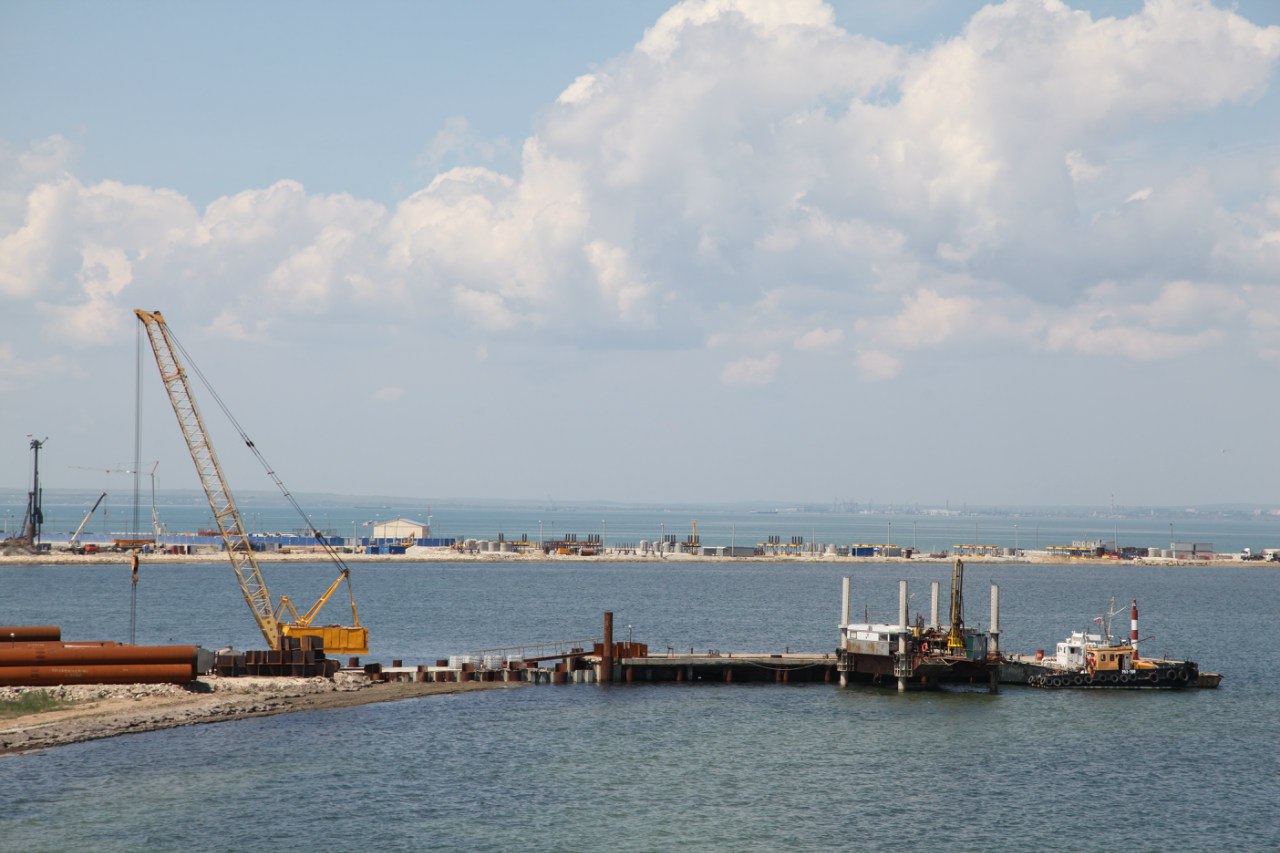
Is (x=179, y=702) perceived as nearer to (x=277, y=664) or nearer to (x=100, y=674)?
(x=100, y=674)

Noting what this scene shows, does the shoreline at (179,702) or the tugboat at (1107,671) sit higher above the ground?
the tugboat at (1107,671)

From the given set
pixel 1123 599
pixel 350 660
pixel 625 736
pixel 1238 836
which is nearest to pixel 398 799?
pixel 625 736

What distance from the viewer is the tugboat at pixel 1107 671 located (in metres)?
79.5

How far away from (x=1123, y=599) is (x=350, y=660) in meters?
117

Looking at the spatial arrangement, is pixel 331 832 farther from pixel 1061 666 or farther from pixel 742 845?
pixel 1061 666

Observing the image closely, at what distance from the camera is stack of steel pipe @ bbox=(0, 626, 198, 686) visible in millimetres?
67375

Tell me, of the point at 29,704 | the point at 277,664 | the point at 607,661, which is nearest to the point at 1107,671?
the point at 607,661

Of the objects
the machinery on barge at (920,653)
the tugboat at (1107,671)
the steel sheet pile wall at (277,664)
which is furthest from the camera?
the tugboat at (1107,671)

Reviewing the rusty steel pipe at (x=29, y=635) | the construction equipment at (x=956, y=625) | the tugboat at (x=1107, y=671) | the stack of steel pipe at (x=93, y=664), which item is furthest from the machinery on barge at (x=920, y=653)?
the rusty steel pipe at (x=29, y=635)

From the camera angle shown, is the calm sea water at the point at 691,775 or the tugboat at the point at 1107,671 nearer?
the calm sea water at the point at 691,775

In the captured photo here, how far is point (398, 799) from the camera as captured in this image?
2014 inches

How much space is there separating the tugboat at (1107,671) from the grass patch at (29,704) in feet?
176

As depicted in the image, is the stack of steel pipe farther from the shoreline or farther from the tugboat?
the tugboat

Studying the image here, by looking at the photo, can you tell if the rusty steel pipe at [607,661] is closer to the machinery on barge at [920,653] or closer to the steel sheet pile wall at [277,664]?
the machinery on barge at [920,653]
